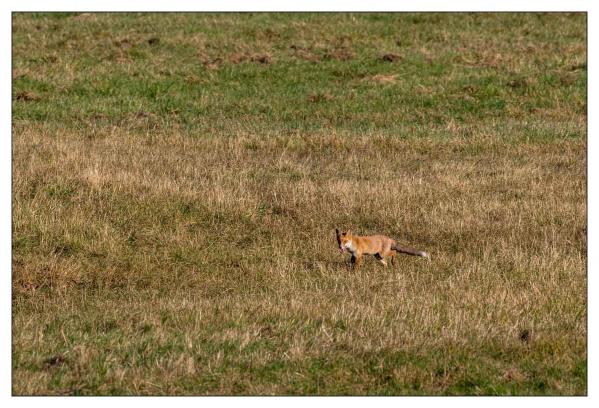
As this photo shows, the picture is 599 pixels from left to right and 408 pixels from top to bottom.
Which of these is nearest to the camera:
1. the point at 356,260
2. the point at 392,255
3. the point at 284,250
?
the point at 356,260

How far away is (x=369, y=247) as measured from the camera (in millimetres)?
14422

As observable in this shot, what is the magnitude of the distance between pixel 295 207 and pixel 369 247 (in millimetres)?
3371

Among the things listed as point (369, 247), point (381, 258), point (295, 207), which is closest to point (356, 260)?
point (369, 247)

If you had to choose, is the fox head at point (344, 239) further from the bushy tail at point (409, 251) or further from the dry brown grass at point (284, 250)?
the bushy tail at point (409, 251)

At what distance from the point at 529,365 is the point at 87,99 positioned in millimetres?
21774

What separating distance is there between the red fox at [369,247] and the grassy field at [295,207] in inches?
10.8

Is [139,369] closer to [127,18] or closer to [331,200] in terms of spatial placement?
[331,200]

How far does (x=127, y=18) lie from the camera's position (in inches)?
1517

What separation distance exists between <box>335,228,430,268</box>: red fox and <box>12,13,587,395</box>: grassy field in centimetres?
27

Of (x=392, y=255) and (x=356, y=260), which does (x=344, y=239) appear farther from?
Result: (x=392, y=255)

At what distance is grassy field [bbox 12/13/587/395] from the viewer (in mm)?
9867

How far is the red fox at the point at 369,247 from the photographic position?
1402 centimetres

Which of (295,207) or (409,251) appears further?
(295,207)

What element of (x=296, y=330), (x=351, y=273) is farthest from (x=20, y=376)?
(x=351, y=273)
